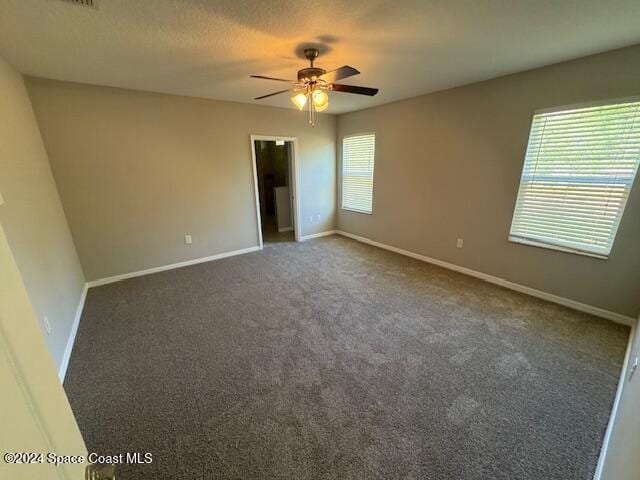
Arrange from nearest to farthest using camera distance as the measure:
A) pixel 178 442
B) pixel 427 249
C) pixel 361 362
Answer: pixel 178 442 → pixel 361 362 → pixel 427 249

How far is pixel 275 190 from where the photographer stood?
19.4 feet

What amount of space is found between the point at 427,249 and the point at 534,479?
305cm

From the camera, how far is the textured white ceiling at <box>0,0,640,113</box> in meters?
1.64

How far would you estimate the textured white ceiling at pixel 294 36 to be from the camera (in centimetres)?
164

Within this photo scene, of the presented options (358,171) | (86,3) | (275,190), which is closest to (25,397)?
(86,3)

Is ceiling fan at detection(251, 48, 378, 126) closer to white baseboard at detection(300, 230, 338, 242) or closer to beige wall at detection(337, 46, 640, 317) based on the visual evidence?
beige wall at detection(337, 46, 640, 317)

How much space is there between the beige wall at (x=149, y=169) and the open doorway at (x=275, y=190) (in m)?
0.91

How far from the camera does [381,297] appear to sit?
3064mm

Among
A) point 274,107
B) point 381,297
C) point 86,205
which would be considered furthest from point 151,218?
point 381,297

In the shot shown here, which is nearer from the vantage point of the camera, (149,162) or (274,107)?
(149,162)

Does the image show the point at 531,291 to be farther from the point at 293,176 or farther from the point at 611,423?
the point at 293,176

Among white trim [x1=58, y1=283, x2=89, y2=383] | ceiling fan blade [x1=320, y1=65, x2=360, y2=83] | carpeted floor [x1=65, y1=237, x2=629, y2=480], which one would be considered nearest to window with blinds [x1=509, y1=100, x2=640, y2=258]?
carpeted floor [x1=65, y1=237, x2=629, y2=480]

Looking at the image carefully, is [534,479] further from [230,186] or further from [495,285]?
[230,186]

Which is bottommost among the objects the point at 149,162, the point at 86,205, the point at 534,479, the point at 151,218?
the point at 534,479
